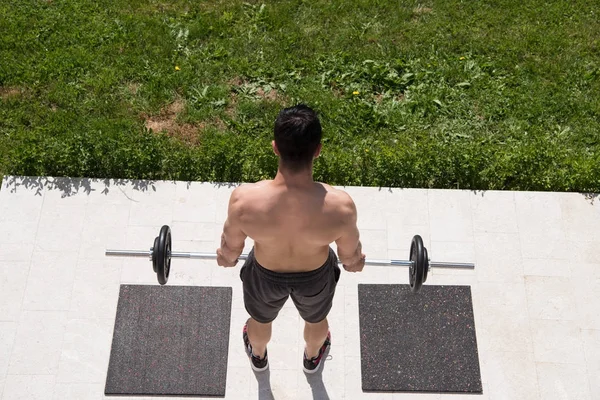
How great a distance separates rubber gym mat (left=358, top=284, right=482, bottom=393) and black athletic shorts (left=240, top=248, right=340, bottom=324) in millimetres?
1023

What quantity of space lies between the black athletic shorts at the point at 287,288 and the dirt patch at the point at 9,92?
361 centimetres

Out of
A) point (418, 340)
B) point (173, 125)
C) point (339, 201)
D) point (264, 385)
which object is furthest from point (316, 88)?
point (339, 201)

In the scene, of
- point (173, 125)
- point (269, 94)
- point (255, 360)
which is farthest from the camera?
point (269, 94)

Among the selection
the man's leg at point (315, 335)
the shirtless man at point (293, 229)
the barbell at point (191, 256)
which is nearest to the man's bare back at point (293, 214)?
the shirtless man at point (293, 229)

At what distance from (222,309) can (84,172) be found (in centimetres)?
179

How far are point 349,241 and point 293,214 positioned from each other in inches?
17.0

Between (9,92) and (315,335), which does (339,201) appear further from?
(9,92)

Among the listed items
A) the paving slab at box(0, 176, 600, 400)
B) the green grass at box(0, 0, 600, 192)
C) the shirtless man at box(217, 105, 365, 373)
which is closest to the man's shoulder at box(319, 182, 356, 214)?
the shirtless man at box(217, 105, 365, 373)

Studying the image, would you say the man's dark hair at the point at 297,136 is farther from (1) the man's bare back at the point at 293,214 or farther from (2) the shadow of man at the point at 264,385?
(2) the shadow of man at the point at 264,385

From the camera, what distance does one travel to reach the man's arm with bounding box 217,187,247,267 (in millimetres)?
3461

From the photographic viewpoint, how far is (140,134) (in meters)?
6.25

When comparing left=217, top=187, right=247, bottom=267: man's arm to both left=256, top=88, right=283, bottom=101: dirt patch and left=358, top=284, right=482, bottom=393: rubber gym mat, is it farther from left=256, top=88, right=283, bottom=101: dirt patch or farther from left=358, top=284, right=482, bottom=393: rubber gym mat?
left=256, top=88, right=283, bottom=101: dirt patch

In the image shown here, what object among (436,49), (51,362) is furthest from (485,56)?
(51,362)

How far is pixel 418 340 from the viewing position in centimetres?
517
